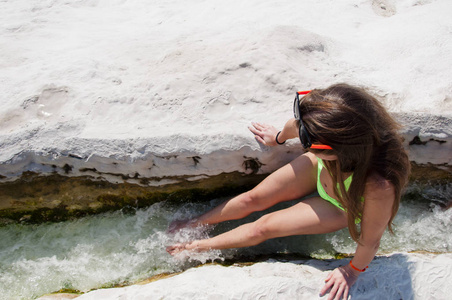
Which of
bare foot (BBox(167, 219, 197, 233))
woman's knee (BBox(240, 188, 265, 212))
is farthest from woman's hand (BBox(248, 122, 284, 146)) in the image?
bare foot (BBox(167, 219, 197, 233))

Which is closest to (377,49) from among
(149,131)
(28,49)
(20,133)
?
(149,131)

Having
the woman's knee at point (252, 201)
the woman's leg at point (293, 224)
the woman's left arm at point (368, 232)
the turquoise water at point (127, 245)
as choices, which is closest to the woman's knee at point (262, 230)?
the woman's leg at point (293, 224)

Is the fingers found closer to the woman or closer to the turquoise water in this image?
the woman

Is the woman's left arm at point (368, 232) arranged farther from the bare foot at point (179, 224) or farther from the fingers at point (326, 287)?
the bare foot at point (179, 224)

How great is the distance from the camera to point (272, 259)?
2.07 m

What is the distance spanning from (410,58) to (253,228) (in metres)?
1.70

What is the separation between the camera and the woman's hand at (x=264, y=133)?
203cm

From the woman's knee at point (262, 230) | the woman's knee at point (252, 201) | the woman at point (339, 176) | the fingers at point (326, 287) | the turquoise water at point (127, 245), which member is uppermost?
the woman at point (339, 176)

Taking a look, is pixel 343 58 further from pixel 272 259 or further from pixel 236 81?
pixel 272 259

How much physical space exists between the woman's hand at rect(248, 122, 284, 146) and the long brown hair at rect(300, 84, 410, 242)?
0.53 metres

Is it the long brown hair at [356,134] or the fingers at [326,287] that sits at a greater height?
the long brown hair at [356,134]

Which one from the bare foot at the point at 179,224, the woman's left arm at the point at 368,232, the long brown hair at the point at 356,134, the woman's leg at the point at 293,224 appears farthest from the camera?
the bare foot at the point at 179,224

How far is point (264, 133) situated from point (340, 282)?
90 cm

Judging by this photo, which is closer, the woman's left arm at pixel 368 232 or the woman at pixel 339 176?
the woman at pixel 339 176
